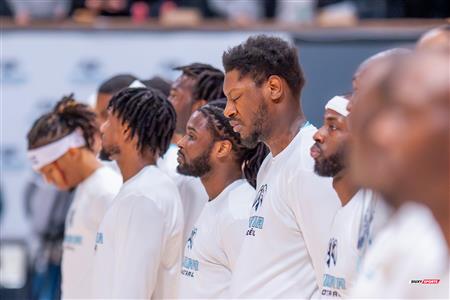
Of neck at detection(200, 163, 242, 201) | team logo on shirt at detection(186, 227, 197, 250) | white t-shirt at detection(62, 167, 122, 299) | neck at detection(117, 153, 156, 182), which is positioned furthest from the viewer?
white t-shirt at detection(62, 167, 122, 299)

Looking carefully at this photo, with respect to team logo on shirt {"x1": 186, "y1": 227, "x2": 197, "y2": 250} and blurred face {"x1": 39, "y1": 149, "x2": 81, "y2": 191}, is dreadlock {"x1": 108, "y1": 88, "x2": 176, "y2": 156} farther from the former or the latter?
blurred face {"x1": 39, "y1": 149, "x2": 81, "y2": 191}

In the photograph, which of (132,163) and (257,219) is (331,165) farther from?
(132,163)

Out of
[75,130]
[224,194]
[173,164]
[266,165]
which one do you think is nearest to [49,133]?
[75,130]

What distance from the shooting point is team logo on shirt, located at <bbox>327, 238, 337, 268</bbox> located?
351cm

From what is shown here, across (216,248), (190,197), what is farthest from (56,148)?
(216,248)

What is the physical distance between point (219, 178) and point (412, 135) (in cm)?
299

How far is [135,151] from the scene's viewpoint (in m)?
4.99

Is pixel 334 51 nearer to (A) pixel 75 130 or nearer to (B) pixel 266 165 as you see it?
(A) pixel 75 130

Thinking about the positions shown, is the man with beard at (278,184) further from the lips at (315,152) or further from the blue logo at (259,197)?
the lips at (315,152)

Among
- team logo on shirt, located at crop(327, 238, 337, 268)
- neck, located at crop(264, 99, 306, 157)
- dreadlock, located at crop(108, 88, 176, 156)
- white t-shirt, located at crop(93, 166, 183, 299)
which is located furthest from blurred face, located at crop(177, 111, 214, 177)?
team logo on shirt, located at crop(327, 238, 337, 268)

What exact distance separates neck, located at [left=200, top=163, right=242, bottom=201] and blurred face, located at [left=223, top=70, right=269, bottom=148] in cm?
46

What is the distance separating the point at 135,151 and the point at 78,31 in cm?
318

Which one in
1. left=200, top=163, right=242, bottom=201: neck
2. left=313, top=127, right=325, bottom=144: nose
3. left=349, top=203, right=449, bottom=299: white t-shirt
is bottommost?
left=200, top=163, right=242, bottom=201: neck

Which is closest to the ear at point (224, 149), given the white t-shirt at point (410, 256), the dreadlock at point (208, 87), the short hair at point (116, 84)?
the dreadlock at point (208, 87)
